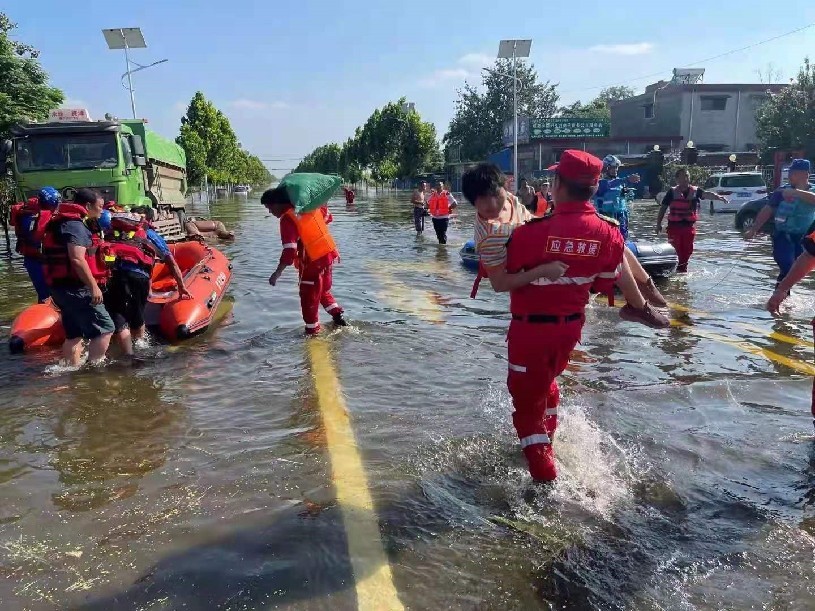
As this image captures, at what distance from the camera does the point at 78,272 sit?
17.5ft

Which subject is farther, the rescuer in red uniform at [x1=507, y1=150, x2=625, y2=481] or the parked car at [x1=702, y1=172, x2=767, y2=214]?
the parked car at [x1=702, y1=172, x2=767, y2=214]

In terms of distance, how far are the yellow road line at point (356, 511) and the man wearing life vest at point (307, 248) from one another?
5.68 ft

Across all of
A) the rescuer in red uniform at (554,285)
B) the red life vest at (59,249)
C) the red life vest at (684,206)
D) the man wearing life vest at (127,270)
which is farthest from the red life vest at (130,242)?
the red life vest at (684,206)

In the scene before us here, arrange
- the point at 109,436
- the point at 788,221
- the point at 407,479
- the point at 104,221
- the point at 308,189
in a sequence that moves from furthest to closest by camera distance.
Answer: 1. the point at 788,221
2. the point at 308,189
3. the point at 104,221
4. the point at 109,436
5. the point at 407,479

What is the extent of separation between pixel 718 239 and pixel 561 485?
47.6 feet

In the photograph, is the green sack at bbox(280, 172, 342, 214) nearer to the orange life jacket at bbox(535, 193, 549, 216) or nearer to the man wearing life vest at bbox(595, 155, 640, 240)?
the orange life jacket at bbox(535, 193, 549, 216)

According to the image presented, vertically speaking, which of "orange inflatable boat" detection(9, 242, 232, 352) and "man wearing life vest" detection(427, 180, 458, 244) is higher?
A: "man wearing life vest" detection(427, 180, 458, 244)

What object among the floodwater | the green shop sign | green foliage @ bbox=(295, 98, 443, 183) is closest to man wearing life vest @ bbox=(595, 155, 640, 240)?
the floodwater

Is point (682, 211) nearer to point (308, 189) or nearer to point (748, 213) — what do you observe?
point (308, 189)

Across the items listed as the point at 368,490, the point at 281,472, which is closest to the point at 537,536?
the point at 368,490

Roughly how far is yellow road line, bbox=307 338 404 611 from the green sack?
2083mm

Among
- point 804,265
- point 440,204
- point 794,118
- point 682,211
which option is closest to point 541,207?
point 682,211

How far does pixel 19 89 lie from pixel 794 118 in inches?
1298

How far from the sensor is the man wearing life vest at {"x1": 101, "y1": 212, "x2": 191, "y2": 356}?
20.6 ft
